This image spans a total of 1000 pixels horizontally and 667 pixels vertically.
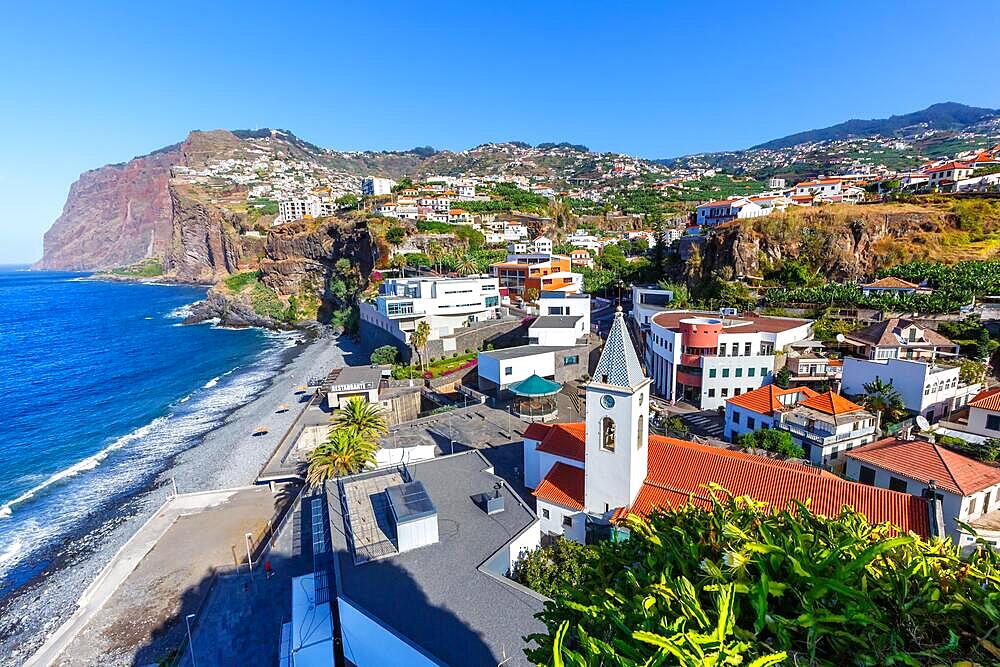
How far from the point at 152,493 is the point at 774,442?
40026 mm

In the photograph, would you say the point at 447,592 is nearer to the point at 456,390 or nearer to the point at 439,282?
the point at 456,390

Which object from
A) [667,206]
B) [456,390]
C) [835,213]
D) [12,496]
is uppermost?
[667,206]

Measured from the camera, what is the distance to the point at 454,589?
1352 cm

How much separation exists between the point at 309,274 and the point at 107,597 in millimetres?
84446

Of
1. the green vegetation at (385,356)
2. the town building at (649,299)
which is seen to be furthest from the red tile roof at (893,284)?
the green vegetation at (385,356)

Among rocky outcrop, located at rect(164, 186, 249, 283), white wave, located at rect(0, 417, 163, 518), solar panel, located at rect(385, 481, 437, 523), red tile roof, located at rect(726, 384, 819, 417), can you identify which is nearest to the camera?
solar panel, located at rect(385, 481, 437, 523)

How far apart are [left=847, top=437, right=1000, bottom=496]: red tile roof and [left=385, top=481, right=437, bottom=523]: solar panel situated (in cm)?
1914

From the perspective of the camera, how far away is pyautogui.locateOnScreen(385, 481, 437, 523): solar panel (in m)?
15.2

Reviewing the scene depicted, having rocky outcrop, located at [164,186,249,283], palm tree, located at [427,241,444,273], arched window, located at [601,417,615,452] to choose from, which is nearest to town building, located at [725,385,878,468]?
arched window, located at [601,417,615,452]

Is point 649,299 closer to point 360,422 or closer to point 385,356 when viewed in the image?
point 385,356

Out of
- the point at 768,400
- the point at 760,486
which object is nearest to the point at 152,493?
the point at 760,486

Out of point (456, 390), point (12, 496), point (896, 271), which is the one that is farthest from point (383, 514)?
point (896, 271)

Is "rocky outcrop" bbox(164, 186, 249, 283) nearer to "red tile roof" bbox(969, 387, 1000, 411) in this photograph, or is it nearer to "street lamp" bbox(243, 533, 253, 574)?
"street lamp" bbox(243, 533, 253, 574)

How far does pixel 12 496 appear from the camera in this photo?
32.3m
